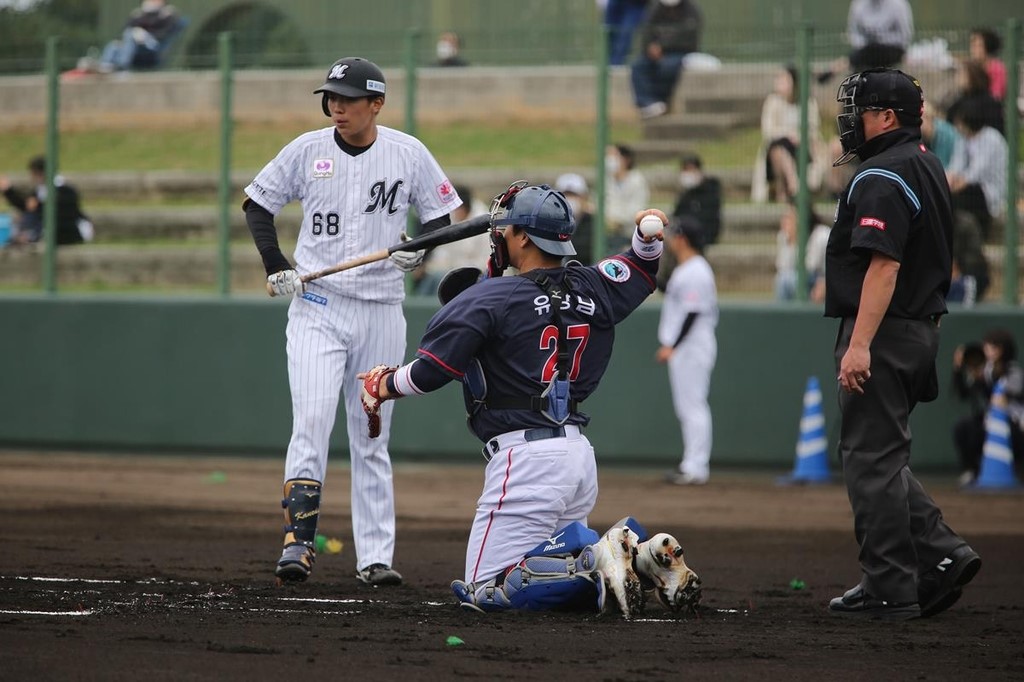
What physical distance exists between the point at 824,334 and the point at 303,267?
7.58 m

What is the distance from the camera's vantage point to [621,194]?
1491 cm

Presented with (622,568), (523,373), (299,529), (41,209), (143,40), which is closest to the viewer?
(622,568)

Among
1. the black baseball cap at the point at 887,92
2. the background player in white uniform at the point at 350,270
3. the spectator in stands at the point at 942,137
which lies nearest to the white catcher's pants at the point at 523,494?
the background player in white uniform at the point at 350,270

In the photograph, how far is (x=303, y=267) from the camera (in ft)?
25.5

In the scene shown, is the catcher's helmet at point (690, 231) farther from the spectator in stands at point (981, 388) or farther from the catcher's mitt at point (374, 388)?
the catcher's mitt at point (374, 388)

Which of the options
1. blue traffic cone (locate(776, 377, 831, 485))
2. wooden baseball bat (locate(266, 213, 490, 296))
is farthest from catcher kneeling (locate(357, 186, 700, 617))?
blue traffic cone (locate(776, 377, 831, 485))

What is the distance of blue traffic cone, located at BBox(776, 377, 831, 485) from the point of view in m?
14.0

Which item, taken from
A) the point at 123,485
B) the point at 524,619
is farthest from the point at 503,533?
the point at 123,485

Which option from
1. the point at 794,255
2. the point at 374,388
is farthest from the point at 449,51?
the point at 374,388

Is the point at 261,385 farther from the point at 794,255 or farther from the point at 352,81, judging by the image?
the point at 352,81

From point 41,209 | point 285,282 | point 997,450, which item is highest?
point 285,282

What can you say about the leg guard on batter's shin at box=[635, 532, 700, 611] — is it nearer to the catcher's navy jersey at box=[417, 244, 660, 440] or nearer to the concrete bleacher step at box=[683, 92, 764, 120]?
the catcher's navy jersey at box=[417, 244, 660, 440]

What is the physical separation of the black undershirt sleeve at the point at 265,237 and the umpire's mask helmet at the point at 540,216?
142 cm

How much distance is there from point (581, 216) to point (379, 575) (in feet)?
24.9
